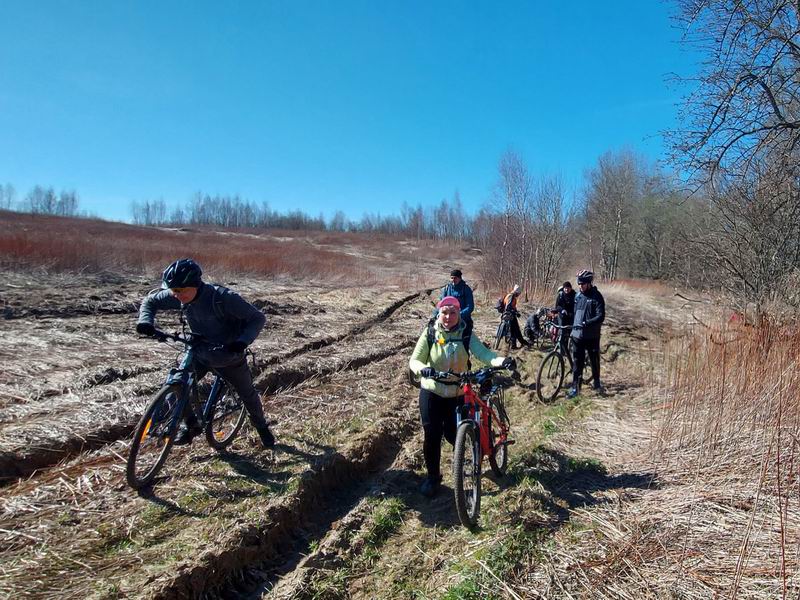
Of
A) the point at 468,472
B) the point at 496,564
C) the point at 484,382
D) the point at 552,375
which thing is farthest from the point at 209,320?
the point at 552,375

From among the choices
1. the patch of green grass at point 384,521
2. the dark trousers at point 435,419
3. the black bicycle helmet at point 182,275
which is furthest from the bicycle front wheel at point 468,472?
the black bicycle helmet at point 182,275

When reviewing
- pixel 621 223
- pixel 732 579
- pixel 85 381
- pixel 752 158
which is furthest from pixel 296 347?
pixel 621 223

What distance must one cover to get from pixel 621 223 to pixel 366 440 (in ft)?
132

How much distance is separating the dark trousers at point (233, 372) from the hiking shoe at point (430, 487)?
5.83ft

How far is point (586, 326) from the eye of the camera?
285 inches

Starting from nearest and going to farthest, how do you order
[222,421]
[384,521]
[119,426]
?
[384,521]
[119,426]
[222,421]

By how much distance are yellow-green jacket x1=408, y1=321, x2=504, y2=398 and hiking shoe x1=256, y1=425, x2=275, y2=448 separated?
6.10 ft

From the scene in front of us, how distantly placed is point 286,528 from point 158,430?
1.42 m

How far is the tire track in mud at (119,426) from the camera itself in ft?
13.7

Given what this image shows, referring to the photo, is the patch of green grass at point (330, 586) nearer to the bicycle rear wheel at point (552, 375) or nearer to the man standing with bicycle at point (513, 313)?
the bicycle rear wheel at point (552, 375)

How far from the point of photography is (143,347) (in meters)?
8.12

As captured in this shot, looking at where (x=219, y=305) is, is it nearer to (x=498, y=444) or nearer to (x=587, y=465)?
(x=498, y=444)

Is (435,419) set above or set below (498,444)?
above

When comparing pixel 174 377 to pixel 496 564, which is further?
pixel 174 377
